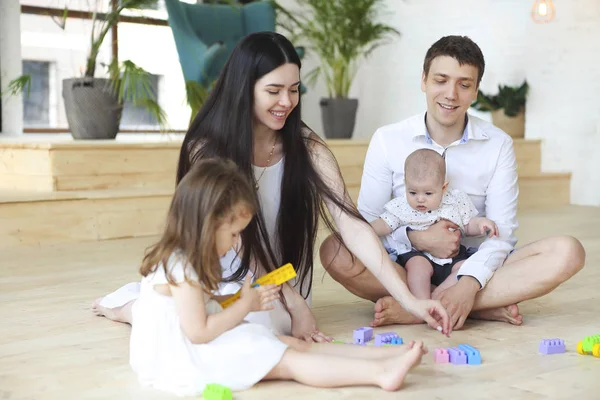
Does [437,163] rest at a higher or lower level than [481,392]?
higher

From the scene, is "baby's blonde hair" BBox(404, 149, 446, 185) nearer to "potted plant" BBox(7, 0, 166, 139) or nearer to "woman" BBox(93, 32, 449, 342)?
"woman" BBox(93, 32, 449, 342)

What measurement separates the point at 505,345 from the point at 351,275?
0.45 meters

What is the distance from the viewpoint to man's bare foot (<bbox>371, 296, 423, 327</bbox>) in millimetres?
2211

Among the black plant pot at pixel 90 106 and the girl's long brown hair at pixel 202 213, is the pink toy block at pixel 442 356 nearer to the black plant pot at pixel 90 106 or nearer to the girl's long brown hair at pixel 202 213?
the girl's long brown hair at pixel 202 213

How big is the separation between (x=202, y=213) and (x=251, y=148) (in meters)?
0.47

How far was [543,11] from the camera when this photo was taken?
5.77m

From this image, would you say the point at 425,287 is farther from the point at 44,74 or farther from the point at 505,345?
the point at 44,74

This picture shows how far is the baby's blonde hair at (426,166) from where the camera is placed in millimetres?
2180

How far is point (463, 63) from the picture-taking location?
2.26 metres

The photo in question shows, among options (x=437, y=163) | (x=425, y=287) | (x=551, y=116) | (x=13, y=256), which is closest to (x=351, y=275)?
(x=425, y=287)

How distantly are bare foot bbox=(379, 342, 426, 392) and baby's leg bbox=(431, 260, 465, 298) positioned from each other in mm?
622

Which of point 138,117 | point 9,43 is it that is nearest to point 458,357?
point 9,43

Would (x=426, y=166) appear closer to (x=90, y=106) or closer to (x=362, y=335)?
(x=362, y=335)

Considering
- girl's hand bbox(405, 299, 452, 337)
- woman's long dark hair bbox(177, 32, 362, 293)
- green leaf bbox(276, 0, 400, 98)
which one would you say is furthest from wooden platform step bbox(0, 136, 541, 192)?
girl's hand bbox(405, 299, 452, 337)
